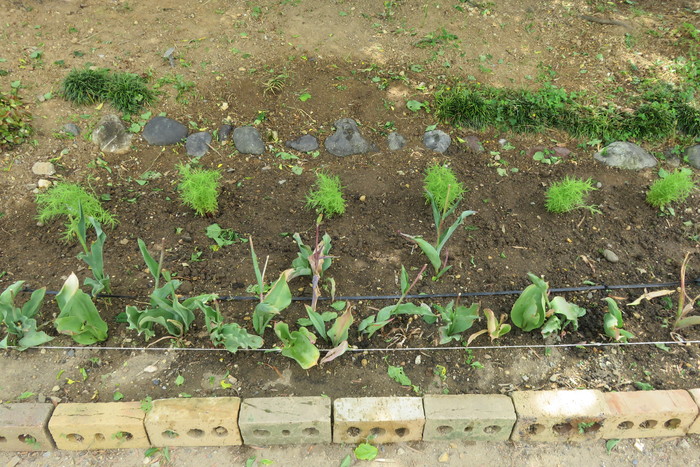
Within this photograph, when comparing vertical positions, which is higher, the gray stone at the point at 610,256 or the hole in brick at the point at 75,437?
the gray stone at the point at 610,256

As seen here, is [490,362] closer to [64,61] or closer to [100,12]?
[64,61]

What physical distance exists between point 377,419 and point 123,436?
3.93ft

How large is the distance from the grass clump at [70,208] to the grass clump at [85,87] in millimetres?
999

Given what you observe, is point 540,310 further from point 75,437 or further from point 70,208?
point 70,208

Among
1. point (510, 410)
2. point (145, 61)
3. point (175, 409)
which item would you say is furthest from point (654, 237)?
point (145, 61)

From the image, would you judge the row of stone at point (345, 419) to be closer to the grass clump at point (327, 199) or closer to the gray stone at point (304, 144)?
the grass clump at point (327, 199)

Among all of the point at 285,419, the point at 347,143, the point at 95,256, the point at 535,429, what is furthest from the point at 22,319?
the point at 535,429

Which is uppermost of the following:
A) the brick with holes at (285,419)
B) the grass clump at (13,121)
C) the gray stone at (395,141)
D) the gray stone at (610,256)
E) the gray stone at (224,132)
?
the grass clump at (13,121)

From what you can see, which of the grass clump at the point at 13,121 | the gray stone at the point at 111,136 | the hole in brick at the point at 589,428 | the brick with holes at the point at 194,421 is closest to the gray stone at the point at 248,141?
the gray stone at the point at 111,136

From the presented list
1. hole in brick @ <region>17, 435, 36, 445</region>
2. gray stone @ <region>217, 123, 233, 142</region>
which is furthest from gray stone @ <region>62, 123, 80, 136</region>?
hole in brick @ <region>17, 435, 36, 445</region>

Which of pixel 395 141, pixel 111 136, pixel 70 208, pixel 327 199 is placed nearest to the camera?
pixel 70 208

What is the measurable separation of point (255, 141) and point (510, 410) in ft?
8.38

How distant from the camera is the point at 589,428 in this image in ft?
8.06

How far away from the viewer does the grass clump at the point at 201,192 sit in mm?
3131
